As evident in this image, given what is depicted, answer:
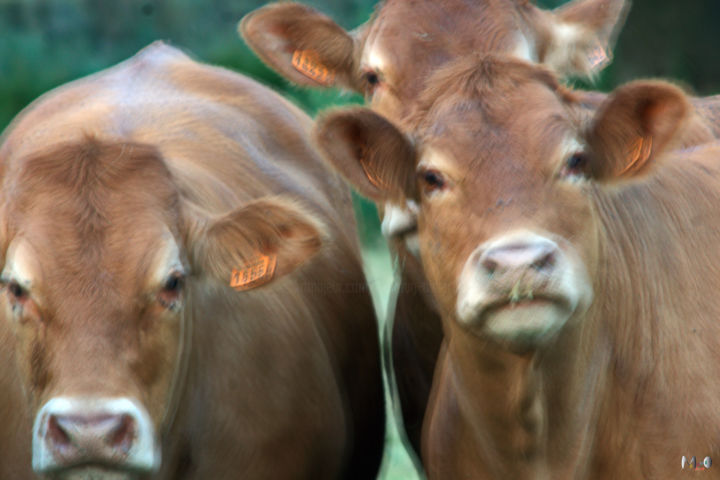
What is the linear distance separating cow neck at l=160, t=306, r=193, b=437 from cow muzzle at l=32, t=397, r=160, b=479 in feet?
1.06

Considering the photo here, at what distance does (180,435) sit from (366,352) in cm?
137

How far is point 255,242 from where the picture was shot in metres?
3.80

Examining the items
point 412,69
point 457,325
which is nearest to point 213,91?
point 412,69

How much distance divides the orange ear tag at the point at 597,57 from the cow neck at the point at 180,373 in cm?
227

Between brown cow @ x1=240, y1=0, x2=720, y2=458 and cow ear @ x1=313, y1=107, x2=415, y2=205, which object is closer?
cow ear @ x1=313, y1=107, x2=415, y2=205

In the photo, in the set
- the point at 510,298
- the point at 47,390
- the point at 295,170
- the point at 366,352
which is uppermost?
the point at 510,298

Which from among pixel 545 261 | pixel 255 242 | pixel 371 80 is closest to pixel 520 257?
pixel 545 261

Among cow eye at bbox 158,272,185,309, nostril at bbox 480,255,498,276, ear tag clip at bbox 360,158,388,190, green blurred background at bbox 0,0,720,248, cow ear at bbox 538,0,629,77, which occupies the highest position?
nostril at bbox 480,255,498,276

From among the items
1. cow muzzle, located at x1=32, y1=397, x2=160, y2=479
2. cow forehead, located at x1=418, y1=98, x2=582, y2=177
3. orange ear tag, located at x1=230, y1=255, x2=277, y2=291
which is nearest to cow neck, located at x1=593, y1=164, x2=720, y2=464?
cow forehead, located at x1=418, y1=98, x2=582, y2=177

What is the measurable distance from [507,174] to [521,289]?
0.39 meters

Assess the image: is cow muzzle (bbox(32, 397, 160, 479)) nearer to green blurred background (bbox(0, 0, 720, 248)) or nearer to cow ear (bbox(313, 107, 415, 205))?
cow ear (bbox(313, 107, 415, 205))

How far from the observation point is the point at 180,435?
3.91m

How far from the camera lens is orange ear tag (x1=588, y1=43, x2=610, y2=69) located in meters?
5.15

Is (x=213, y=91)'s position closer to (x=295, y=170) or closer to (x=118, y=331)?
(x=295, y=170)
